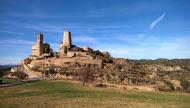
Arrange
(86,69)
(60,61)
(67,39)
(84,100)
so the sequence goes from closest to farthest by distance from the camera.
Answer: (84,100)
(86,69)
(60,61)
(67,39)

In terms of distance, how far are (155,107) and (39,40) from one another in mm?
102463

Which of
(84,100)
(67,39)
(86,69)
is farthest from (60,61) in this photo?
(84,100)

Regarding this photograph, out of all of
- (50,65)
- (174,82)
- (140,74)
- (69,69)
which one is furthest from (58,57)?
(174,82)

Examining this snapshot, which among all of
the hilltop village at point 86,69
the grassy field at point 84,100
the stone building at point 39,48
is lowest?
the grassy field at point 84,100

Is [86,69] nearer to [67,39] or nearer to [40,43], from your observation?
[40,43]

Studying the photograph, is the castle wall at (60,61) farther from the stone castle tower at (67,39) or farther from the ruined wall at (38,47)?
the stone castle tower at (67,39)

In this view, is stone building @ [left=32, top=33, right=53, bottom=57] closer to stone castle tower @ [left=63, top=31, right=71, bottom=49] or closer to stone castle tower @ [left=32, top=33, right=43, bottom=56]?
stone castle tower @ [left=32, top=33, right=43, bottom=56]

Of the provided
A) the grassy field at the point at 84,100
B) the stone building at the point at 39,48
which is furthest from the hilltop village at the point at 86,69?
the grassy field at the point at 84,100

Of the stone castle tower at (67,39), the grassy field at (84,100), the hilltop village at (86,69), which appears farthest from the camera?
the stone castle tower at (67,39)

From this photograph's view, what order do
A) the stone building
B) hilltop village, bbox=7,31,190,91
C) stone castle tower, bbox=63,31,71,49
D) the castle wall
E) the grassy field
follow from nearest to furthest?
the grassy field
hilltop village, bbox=7,31,190,91
the castle wall
the stone building
stone castle tower, bbox=63,31,71,49

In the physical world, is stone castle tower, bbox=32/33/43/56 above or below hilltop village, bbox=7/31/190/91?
above

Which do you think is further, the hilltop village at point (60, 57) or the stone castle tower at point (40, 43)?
the stone castle tower at point (40, 43)

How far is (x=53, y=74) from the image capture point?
316ft

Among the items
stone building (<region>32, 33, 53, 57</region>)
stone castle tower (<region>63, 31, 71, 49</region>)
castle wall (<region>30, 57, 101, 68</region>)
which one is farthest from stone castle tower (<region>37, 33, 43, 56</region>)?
castle wall (<region>30, 57, 101, 68</region>)
